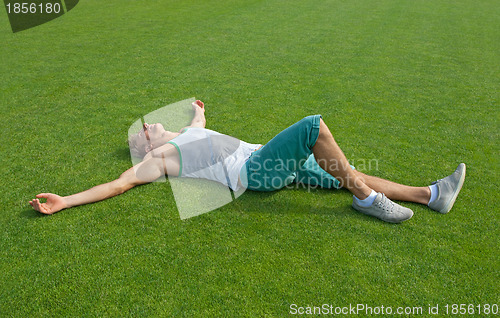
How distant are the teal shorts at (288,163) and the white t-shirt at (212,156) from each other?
0.51 ft

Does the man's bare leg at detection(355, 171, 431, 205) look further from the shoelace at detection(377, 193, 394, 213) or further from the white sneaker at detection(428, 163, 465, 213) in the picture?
the shoelace at detection(377, 193, 394, 213)

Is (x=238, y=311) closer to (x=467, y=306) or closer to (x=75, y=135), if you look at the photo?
(x=467, y=306)

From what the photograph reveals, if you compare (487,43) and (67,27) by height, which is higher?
(67,27)

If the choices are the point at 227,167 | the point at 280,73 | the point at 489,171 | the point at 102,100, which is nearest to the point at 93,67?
the point at 102,100

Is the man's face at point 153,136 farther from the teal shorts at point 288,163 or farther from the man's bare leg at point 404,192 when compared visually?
the man's bare leg at point 404,192

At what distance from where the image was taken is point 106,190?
2979 mm

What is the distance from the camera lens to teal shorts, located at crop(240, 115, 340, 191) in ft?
8.46

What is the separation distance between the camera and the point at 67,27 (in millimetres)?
8258

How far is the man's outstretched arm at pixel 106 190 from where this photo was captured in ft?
9.29

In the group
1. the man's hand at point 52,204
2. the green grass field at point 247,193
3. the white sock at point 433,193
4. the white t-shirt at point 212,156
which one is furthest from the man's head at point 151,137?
Answer: the white sock at point 433,193

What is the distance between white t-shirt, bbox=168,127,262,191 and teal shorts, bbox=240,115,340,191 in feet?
0.51

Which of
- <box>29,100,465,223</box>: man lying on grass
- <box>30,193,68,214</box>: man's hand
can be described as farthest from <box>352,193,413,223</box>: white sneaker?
<box>30,193,68,214</box>: man's hand

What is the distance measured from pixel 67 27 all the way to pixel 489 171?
8718 mm

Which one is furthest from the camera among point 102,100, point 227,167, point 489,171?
point 102,100
